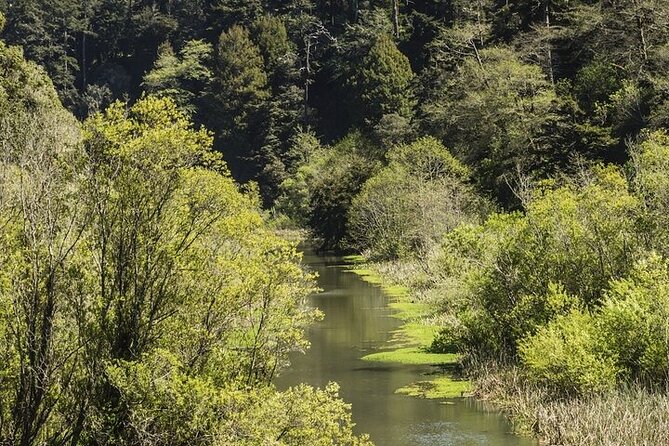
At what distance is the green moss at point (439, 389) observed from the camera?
3566cm

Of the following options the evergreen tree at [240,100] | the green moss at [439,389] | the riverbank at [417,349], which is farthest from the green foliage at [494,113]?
the evergreen tree at [240,100]

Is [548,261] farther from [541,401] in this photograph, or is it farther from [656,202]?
[541,401]

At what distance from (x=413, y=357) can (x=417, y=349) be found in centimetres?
204

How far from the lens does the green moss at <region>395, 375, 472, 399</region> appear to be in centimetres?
3566

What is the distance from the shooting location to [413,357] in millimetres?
43156

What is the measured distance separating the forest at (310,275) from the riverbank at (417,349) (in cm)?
84

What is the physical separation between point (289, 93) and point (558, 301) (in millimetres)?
133454

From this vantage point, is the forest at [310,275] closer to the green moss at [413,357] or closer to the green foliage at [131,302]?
the green foliage at [131,302]

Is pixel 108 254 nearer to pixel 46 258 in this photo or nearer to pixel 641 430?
pixel 46 258

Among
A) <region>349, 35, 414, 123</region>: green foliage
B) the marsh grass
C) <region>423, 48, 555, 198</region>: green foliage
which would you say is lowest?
the marsh grass

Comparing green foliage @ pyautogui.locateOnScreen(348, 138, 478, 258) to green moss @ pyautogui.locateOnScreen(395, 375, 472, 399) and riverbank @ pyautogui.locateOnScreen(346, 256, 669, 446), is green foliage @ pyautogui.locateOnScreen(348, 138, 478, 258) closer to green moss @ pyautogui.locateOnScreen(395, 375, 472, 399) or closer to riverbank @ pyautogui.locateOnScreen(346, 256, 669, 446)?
riverbank @ pyautogui.locateOnScreen(346, 256, 669, 446)

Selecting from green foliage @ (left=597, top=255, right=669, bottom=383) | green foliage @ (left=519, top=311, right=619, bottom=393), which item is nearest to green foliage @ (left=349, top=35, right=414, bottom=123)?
green foliage @ (left=519, top=311, right=619, bottom=393)

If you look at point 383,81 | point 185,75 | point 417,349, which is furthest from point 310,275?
point 185,75

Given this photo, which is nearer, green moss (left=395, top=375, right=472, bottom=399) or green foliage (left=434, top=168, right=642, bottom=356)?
green moss (left=395, top=375, right=472, bottom=399)
